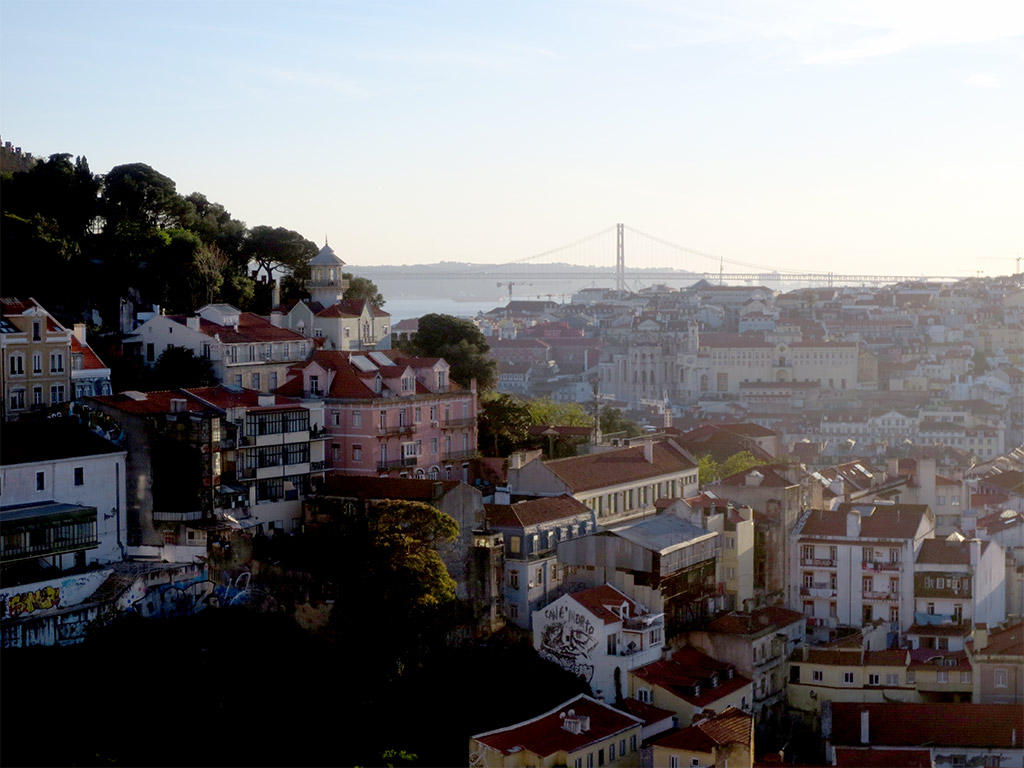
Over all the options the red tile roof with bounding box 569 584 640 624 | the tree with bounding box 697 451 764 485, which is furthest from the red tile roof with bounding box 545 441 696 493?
the tree with bounding box 697 451 764 485

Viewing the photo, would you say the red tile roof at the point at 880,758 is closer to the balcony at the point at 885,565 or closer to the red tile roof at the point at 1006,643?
the red tile roof at the point at 1006,643

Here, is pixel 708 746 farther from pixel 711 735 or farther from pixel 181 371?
pixel 181 371

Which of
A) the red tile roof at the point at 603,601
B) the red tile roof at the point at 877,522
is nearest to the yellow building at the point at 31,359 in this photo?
the red tile roof at the point at 603,601

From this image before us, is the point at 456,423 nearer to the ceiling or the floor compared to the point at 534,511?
nearer to the ceiling

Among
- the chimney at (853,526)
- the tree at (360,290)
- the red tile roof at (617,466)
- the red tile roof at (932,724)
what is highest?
the tree at (360,290)

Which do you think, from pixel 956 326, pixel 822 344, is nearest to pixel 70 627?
pixel 822 344

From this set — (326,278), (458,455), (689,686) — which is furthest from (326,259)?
(689,686)

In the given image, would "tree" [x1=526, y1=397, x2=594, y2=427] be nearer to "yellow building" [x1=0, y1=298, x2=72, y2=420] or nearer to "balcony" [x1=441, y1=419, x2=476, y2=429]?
"balcony" [x1=441, y1=419, x2=476, y2=429]
